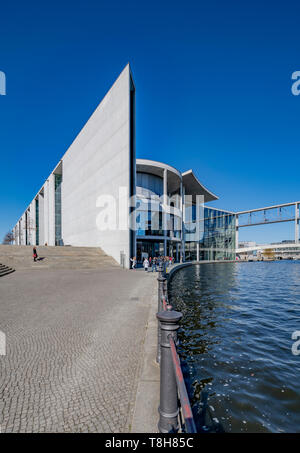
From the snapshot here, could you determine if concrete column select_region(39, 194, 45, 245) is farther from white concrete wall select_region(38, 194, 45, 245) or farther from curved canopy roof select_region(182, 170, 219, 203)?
curved canopy roof select_region(182, 170, 219, 203)

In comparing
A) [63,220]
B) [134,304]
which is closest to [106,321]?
[134,304]

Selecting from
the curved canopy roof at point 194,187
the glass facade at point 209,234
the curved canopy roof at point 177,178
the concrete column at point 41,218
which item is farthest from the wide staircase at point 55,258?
the concrete column at point 41,218

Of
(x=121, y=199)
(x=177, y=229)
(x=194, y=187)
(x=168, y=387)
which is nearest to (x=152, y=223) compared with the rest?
(x=177, y=229)

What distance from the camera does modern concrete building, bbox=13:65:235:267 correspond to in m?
25.0

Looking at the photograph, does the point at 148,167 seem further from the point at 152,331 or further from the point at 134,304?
the point at 152,331

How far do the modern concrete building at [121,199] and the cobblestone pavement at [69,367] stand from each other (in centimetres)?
1757

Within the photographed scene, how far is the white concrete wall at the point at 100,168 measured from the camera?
24.9 metres

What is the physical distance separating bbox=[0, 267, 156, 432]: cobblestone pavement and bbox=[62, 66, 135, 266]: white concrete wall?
58.0 ft

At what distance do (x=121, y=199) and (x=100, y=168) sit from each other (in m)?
8.30

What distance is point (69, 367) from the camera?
3432 millimetres

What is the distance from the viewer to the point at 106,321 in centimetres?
566

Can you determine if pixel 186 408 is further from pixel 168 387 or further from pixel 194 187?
pixel 194 187

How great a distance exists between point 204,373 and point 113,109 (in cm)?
2947

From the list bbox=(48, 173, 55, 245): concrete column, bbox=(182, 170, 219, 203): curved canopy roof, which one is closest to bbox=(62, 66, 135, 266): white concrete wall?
bbox=(48, 173, 55, 245): concrete column
